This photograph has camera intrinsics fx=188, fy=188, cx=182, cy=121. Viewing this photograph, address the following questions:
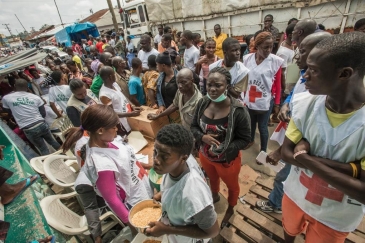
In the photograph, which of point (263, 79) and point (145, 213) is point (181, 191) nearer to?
point (145, 213)

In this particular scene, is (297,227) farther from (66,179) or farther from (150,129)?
(66,179)

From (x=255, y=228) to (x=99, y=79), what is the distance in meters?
3.59

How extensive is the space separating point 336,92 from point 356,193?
20.2 inches

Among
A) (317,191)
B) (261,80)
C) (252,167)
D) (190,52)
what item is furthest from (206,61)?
(317,191)

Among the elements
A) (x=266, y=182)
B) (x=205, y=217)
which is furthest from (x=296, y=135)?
(x=266, y=182)

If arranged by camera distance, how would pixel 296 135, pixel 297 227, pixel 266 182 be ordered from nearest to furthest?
pixel 296 135, pixel 297 227, pixel 266 182

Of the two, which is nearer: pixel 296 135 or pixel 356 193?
pixel 356 193

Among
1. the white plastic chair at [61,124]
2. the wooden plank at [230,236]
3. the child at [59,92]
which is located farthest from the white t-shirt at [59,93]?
the wooden plank at [230,236]

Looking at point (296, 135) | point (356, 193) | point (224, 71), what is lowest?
point (356, 193)

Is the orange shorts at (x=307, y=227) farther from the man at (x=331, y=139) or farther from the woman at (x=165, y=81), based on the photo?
the woman at (x=165, y=81)

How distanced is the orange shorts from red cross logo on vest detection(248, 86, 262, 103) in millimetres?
1631

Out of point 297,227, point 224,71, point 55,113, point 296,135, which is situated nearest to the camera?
point 296,135

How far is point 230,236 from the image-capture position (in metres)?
1.96

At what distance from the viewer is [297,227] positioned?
1.48 m
